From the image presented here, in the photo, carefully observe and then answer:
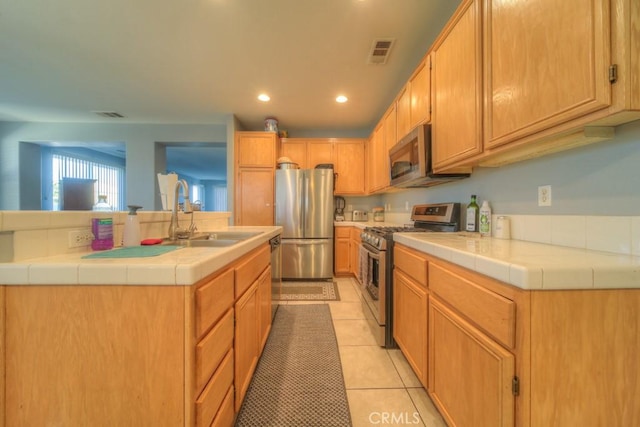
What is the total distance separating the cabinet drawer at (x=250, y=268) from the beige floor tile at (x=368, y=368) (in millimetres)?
858

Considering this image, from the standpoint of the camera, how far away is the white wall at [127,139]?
4148 mm

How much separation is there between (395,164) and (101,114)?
4603 millimetres

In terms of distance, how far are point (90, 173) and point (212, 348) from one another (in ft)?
23.9

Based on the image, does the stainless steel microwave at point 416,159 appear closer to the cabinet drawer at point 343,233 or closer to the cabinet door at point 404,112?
the cabinet door at point 404,112

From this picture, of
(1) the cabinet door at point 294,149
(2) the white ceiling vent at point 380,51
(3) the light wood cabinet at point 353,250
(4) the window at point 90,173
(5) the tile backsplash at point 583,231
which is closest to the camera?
(5) the tile backsplash at point 583,231

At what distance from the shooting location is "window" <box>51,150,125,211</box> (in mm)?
4922

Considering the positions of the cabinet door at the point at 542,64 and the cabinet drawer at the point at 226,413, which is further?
the cabinet drawer at the point at 226,413

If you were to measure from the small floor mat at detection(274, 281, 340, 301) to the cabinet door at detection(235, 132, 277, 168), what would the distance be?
1872mm

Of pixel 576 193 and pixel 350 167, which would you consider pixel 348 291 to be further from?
pixel 576 193

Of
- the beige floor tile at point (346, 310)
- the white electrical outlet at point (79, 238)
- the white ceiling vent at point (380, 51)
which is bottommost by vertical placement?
the beige floor tile at point (346, 310)

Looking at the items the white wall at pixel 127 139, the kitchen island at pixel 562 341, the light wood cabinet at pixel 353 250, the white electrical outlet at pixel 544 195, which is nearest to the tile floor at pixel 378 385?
the kitchen island at pixel 562 341

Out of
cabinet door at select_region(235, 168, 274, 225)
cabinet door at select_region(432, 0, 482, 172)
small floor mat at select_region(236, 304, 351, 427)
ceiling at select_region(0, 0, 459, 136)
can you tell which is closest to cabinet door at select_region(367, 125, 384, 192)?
ceiling at select_region(0, 0, 459, 136)

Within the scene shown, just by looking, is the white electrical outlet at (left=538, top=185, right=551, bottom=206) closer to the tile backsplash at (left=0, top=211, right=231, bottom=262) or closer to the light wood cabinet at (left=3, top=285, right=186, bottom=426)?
the light wood cabinet at (left=3, top=285, right=186, bottom=426)

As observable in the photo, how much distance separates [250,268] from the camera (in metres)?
1.39
